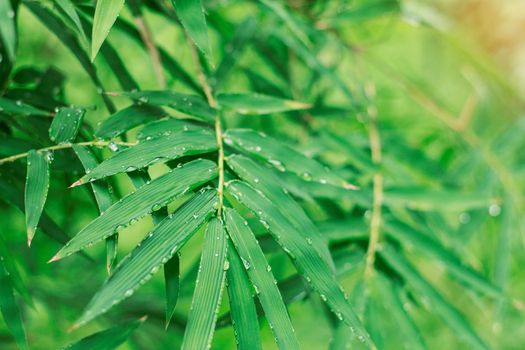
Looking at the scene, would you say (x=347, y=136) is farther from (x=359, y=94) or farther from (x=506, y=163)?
(x=506, y=163)

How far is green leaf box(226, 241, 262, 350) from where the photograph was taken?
0.53m

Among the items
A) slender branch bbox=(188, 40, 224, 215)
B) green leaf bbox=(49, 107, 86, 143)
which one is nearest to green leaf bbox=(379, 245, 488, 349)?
slender branch bbox=(188, 40, 224, 215)

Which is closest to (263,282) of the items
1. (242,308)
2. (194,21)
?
(242,308)

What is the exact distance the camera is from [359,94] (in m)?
1.08

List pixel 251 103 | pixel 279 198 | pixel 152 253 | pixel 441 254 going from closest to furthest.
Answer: pixel 152 253 < pixel 279 198 < pixel 251 103 < pixel 441 254

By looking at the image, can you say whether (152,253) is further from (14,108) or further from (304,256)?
(14,108)

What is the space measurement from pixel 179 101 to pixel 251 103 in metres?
0.11

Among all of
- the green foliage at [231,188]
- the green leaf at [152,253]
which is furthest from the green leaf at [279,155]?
the green leaf at [152,253]

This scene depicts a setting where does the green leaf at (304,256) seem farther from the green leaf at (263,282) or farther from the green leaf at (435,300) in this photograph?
the green leaf at (435,300)

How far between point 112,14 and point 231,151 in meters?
0.21

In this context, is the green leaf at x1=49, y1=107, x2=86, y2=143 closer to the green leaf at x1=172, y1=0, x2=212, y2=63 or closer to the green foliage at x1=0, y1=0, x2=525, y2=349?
the green foliage at x1=0, y1=0, x2=525, y2=349

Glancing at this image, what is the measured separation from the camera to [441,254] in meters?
0.86

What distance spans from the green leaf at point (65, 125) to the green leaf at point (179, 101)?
0.19ft

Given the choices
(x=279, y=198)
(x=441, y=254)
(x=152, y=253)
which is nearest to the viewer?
(x=152, y=253)
